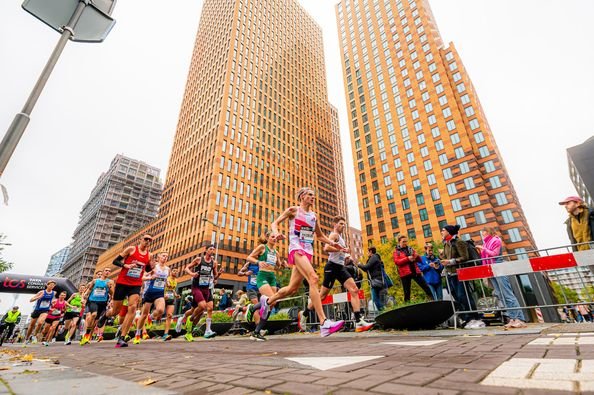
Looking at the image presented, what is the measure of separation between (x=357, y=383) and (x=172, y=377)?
60.0 inches

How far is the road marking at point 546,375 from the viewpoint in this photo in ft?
4.33

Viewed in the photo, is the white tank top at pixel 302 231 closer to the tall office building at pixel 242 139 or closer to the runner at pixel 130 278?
the runner at pixel 130 278

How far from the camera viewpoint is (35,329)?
11.6 metres

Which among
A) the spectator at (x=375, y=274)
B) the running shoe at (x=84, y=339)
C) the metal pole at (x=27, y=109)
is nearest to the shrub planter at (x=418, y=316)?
the spectator at (x=375, y=274)

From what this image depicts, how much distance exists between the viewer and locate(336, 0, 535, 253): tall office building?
48.9m

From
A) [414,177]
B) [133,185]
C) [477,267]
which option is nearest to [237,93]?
[414,177]

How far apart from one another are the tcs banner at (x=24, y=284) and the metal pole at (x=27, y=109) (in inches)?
1055

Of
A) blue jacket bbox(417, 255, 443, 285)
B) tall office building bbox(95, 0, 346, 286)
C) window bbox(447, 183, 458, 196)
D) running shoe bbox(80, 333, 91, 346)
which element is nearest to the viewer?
blue jacket bbox(417, 255, 443, 285)

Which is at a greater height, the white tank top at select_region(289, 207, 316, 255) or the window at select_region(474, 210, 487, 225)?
the window at select_region(474, 210, 487, 225)

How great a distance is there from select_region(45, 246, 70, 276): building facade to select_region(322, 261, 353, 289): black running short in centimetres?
19139

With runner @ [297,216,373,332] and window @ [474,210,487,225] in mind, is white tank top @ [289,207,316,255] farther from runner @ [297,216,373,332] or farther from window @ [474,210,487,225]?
window @ [474,210,487,225]

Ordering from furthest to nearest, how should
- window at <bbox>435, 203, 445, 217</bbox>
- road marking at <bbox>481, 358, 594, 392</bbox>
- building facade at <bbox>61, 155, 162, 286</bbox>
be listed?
building facade at <bbox>61, 155, 162, 286</bbox> → window at <bbox>435, 203, 445, 217</bbox> → road marking at <bbox>481, 358, 594, 392</bbox>

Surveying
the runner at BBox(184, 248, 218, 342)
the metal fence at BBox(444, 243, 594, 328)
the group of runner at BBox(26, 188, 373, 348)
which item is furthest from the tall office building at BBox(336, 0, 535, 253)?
the runner at BBox(184, 248, 218, 342)

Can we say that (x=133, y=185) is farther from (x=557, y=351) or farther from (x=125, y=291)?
(x=557, y=351)
